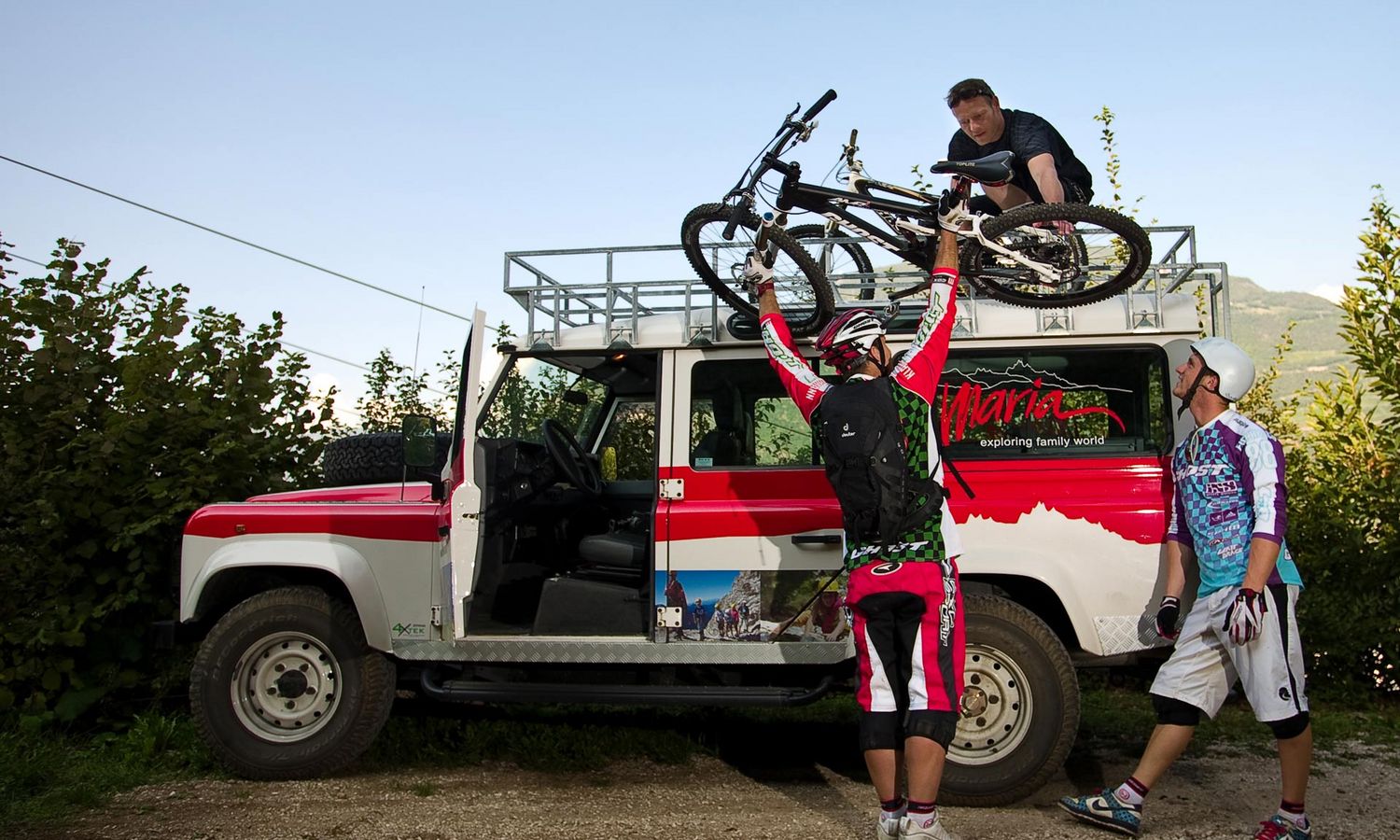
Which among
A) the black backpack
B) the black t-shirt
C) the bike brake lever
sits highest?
the black t-shirt

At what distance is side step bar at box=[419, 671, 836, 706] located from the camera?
4938mm

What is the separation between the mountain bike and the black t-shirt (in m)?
0.40

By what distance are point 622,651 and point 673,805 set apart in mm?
685

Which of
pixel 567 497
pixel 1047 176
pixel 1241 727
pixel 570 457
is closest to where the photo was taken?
pixel 1047 176

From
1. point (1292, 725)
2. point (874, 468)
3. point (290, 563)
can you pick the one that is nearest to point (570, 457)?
point (290, 563)

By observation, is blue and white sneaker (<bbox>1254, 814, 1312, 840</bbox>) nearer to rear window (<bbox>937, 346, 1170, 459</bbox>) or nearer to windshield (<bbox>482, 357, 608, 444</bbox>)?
rear window (<bbox>937, 346, 1170, 459</bbox>)

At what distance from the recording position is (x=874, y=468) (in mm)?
4105

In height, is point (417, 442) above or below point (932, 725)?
above

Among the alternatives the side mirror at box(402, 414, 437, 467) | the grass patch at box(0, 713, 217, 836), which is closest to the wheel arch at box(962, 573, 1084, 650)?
the side mirror at box(402, 414, 437, 467)

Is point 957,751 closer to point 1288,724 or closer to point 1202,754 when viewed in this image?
point 1288,724

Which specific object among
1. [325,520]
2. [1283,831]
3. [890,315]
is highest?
[890,315]

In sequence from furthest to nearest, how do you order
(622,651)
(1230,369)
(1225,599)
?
1. (622,651)
2. (1230,369)
3. (1225,599)

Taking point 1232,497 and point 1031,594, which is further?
point 1031,594

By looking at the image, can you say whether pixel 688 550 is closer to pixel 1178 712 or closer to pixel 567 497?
pixel 567 497
